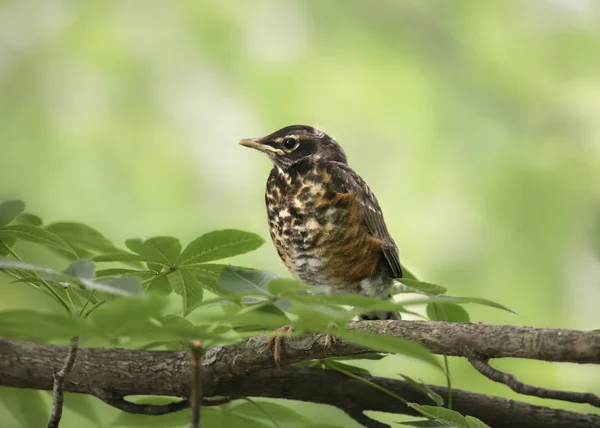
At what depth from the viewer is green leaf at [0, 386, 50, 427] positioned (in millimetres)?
1972

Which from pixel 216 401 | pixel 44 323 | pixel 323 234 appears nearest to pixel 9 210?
pixel 44 323

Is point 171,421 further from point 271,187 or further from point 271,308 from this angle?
point 271,187

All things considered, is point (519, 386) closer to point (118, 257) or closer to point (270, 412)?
point (270, 412)

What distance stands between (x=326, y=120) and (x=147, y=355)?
2.97 metres

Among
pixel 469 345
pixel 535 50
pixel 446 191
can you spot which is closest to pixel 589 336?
pixel 469 345

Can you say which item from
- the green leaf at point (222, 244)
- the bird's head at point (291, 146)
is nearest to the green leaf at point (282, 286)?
the green leaf at point (222, 244)

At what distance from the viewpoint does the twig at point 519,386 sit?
1.45 m

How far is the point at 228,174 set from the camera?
4.53 m

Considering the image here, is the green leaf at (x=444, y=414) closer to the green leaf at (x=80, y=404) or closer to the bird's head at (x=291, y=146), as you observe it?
the green leaf at (x=80, y=404)

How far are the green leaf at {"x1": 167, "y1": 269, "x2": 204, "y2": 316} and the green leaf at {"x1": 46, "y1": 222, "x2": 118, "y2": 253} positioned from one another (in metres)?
0.16

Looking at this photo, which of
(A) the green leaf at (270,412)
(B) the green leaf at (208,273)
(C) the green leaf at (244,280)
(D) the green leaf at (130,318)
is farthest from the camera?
(A) the green leaf at (270,412)

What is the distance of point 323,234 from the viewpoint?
2.66 m

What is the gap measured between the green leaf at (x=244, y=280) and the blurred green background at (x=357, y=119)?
2751mm

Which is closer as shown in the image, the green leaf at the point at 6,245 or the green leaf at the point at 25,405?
the green leaf at the point at 6,245
